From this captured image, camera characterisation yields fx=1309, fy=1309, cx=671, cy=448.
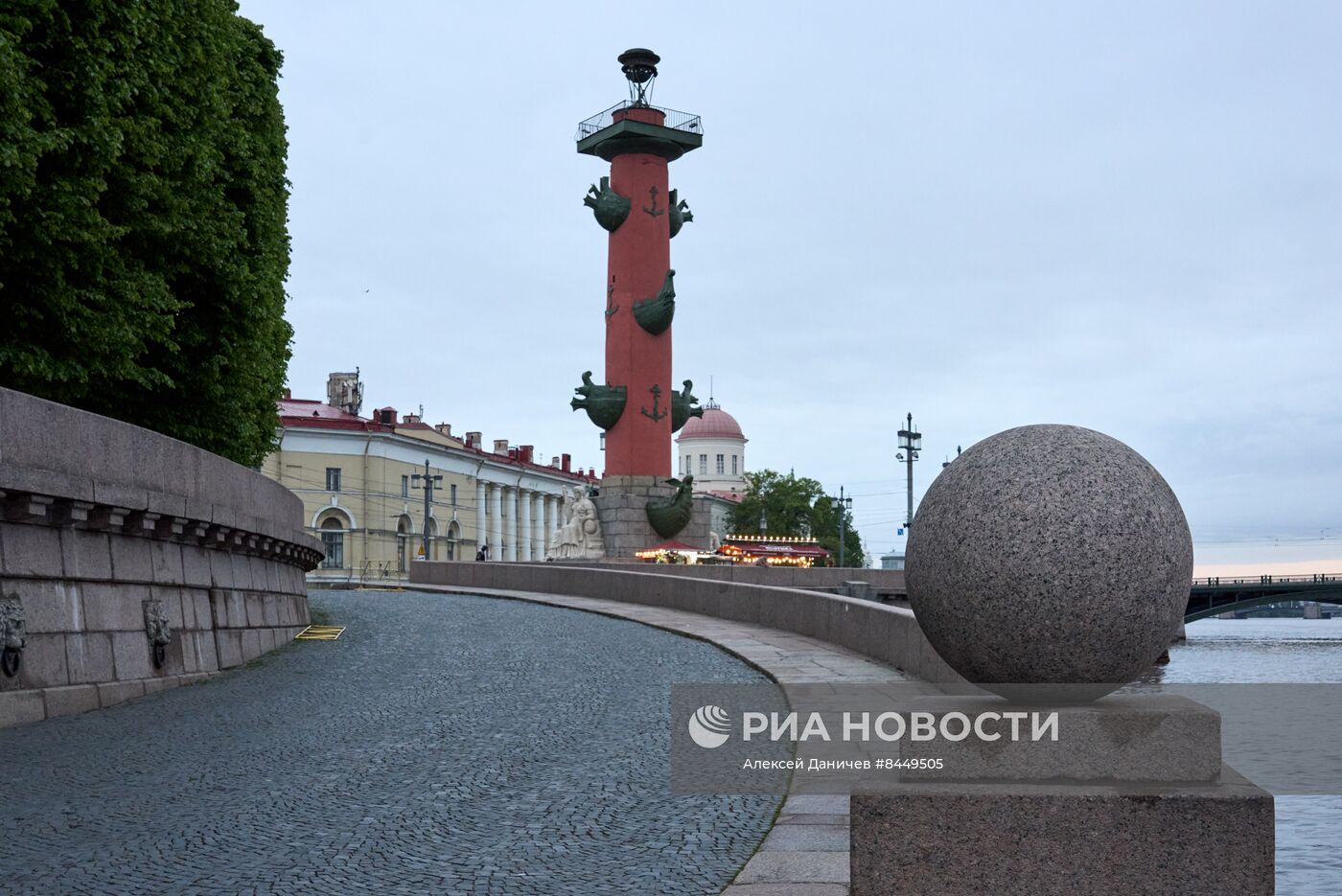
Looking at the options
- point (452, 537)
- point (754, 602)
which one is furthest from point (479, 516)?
point (754, 602)

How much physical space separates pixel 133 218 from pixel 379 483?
67.1 meters

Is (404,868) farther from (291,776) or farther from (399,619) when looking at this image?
(399,619)

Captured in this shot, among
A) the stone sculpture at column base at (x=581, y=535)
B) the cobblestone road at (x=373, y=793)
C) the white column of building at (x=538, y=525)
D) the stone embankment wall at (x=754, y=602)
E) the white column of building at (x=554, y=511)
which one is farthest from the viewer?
the white column of building at (x=554, y=511)

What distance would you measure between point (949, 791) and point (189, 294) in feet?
60.3

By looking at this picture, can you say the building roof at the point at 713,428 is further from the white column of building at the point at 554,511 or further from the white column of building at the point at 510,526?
the white column of building at the point at 510,526

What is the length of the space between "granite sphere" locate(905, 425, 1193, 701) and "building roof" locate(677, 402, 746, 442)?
121 meters

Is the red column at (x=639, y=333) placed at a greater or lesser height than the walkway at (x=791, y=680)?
greater

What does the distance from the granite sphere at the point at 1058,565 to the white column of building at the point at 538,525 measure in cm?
10132

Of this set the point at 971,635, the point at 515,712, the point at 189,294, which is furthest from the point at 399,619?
the point at 971,635

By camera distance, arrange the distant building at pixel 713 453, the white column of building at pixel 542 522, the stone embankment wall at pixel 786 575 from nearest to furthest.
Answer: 1. the stone embankment wall at pixel 786 575
2. the white column of building at pixel 542 522
3. the distant building at pixel 713 453

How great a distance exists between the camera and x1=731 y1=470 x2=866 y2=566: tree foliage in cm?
10338

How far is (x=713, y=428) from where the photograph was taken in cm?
12850

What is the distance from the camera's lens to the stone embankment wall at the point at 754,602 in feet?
51.6

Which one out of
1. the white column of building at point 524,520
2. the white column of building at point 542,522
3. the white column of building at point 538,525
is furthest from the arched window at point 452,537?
the white column of building at point 542,522
